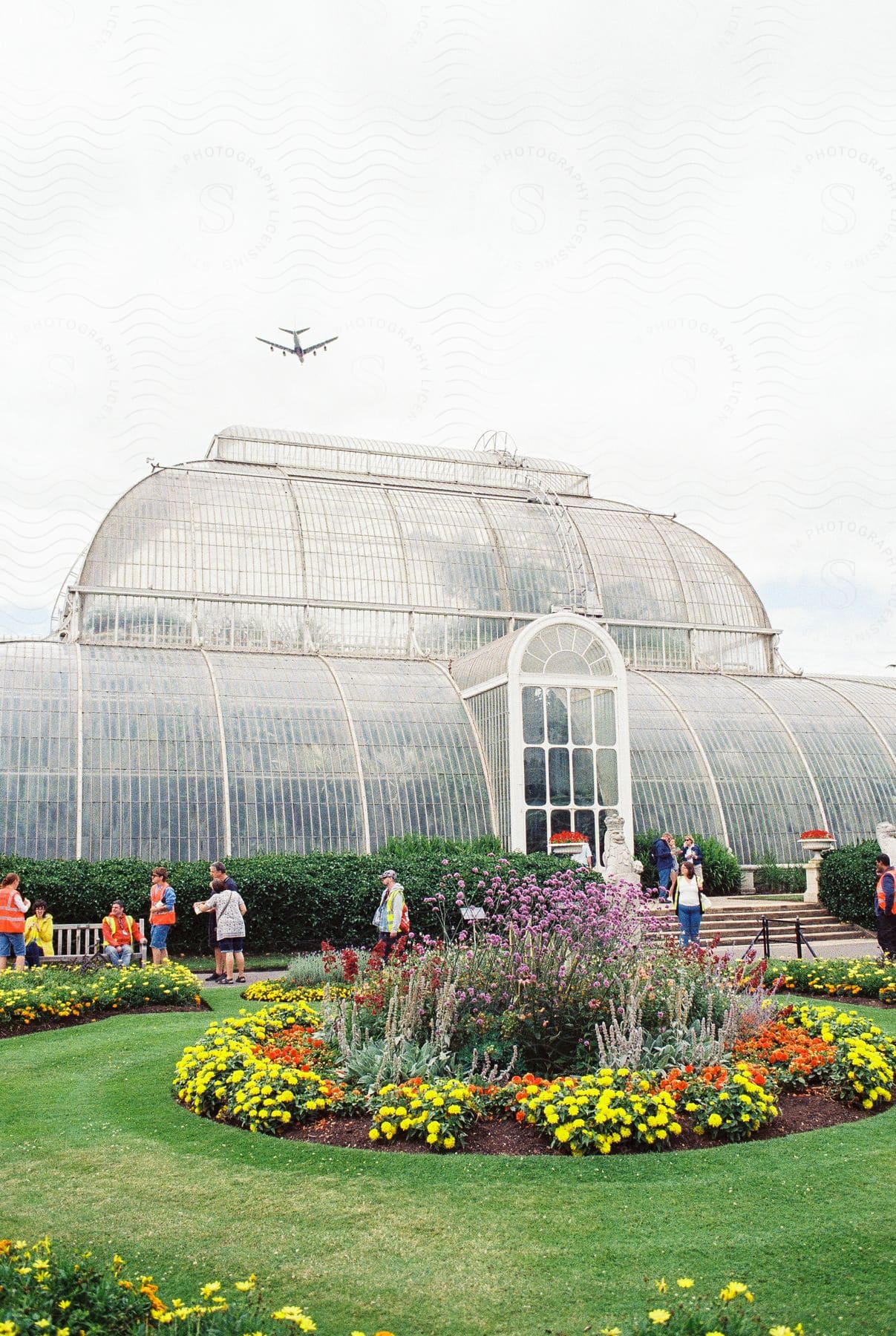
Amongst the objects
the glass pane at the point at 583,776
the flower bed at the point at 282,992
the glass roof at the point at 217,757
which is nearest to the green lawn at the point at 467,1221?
the flower bed at the point at 282,992

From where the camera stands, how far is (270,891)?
2347 centimetres

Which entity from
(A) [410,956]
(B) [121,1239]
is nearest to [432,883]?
(A) [410,956]

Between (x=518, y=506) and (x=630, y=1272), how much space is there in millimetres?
34944

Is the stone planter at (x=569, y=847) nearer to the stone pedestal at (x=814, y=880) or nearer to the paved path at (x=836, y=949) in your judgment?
the paved path at (x=836, y=949)

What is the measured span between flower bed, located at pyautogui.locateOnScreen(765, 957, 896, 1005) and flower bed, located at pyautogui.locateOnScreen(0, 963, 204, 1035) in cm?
853

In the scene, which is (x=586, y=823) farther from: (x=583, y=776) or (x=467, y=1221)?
Answer: (x=467, y=1221)

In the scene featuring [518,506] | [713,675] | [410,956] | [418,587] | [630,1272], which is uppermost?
[518,506]

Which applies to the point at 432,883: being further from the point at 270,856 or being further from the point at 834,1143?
the point at 834,1143

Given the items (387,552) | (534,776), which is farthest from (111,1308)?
(387,552)

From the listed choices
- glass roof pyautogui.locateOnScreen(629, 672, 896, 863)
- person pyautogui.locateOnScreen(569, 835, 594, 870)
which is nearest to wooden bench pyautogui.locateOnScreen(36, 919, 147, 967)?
person pyautogui.locateOnScreen(569, 835, 594, 870)

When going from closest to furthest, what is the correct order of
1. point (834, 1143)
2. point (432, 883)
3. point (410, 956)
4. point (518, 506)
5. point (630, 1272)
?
point (630, 1272)
point (834, 1143)
point (410, 956)
point (432, 883)
point (518, 506)

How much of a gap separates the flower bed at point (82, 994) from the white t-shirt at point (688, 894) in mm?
7931

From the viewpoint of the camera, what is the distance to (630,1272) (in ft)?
21.4

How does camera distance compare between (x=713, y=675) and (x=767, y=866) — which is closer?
(x=767, y=866)
